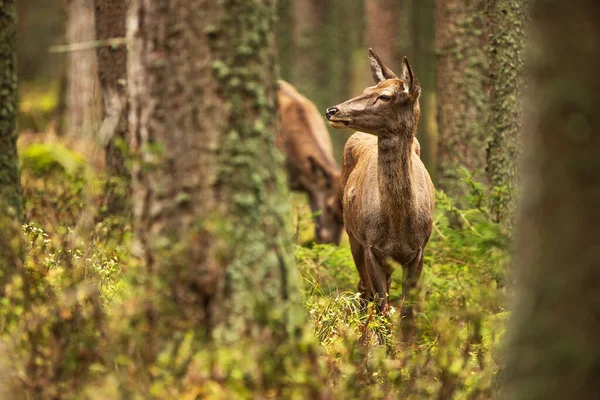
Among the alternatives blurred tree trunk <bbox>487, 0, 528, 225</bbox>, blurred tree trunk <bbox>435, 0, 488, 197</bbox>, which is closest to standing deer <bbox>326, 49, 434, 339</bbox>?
blurred tree trunk <bbox>487, 0, 528, 225</bbox>

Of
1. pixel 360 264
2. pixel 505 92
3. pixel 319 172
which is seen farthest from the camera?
pixel 319 172

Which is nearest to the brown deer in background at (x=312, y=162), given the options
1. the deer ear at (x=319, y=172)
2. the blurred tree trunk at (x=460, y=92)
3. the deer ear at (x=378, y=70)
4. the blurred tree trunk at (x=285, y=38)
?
the deer ear at (x=319, y=172)

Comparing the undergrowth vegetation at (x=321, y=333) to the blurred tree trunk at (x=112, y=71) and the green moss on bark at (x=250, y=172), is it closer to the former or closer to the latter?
the green moss on bark at (x=250, y=172)

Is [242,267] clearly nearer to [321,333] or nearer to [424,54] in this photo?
[321,333]

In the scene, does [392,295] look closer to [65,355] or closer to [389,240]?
[389,240]

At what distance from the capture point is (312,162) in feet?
43.9

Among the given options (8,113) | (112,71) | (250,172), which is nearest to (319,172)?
(112,71)

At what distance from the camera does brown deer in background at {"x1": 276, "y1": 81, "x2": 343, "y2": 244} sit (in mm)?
12617

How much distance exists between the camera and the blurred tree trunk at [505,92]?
764cm

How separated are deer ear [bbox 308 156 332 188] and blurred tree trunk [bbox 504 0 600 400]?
944 centimetres

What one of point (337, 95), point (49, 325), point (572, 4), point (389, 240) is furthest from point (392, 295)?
point (337, 95)

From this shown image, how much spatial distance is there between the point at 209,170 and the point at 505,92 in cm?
416

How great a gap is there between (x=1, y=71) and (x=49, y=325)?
10.5 feet

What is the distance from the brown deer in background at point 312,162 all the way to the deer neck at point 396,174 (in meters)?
4.59
